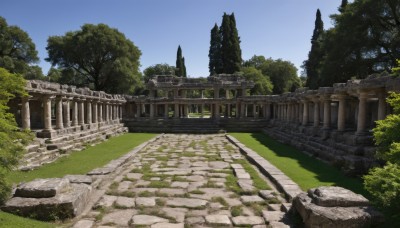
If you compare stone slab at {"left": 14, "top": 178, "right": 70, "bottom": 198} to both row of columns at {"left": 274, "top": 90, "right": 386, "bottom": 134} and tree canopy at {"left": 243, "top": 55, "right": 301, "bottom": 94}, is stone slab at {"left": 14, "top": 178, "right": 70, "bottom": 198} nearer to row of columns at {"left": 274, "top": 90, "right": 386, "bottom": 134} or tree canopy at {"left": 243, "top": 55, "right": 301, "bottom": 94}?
row of columns at {"left": 274, "top": 90, "right": 386, "bottom": 134}

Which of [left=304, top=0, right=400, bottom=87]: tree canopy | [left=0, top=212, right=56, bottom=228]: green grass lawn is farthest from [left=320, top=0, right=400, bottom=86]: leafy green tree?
[left=0, top=212, right=56, bottom=228]: green grass lawn

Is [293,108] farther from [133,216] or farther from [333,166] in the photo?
[133,216]

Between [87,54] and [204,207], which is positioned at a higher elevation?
[87,54]

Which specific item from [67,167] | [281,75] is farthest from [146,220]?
[281,75]

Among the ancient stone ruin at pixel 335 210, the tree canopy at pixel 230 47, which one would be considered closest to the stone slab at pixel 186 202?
the ancient stone ruin at pixel 335 210

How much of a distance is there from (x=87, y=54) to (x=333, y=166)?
32.9 m

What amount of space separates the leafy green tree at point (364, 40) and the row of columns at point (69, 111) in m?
20.0

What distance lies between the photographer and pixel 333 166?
36.9ft

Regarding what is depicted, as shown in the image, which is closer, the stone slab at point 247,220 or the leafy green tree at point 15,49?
the stone slab at point 247,220

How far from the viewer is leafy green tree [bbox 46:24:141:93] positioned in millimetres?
36688

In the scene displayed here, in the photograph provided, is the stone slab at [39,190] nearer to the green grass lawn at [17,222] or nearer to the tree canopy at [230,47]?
the green grass lawn at [17,222]

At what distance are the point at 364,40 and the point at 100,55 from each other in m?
28.8

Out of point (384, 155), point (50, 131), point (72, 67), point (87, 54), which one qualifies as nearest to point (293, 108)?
point (50, 131)

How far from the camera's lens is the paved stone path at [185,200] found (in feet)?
19.3
